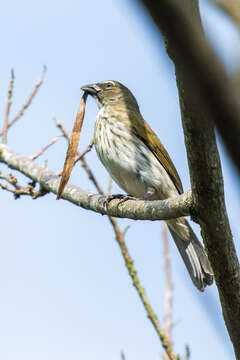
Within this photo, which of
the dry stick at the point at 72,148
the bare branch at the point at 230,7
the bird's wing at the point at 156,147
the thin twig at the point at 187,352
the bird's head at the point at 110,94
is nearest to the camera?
the bare branch at the point at 230,7

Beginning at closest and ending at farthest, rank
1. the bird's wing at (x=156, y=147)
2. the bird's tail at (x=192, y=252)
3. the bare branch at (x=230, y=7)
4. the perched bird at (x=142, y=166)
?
the bare branch at (x=230, y=7) < the bird's tail at (x=192, y=252) < the perched bird at (x=142, y=166) < the bird's wing at (x=156, y=147)

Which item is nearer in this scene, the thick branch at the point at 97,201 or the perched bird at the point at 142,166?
the thick branch at the point at 97,201

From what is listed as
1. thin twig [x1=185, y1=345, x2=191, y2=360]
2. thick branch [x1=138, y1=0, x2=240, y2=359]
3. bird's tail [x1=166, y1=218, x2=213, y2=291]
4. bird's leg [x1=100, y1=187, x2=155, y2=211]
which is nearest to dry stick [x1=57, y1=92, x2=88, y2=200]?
bird's leg [x1=100, y1=187, x2=155, y2=211]

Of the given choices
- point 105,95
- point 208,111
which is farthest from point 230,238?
point 105,95

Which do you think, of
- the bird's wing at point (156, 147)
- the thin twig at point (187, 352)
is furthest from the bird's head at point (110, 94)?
the thin twig at point (187, 352)

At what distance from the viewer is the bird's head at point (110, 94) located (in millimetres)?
6102

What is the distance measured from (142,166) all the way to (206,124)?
3953 millimetres

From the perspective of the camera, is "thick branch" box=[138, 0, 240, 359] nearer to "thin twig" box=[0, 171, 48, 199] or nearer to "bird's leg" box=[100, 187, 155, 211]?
"bird's leg" box=[100, 187, 155, 211]

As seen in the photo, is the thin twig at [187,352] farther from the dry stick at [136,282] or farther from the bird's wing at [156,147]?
the bird's wing at [156,147]

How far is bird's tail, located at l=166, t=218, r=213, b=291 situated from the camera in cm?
467

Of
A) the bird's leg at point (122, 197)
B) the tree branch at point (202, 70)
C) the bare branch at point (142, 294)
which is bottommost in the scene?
the bare branch at point (142, 294)

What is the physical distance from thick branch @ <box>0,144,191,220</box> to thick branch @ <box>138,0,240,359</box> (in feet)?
0.77

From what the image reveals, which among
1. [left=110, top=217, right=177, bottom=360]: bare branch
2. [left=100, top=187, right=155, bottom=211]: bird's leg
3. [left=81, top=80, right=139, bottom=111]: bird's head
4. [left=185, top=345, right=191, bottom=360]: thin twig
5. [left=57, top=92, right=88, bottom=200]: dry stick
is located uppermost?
[left=81, top=80, right=139, bottom=111]: bird's head

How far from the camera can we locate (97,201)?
3.96 metres
